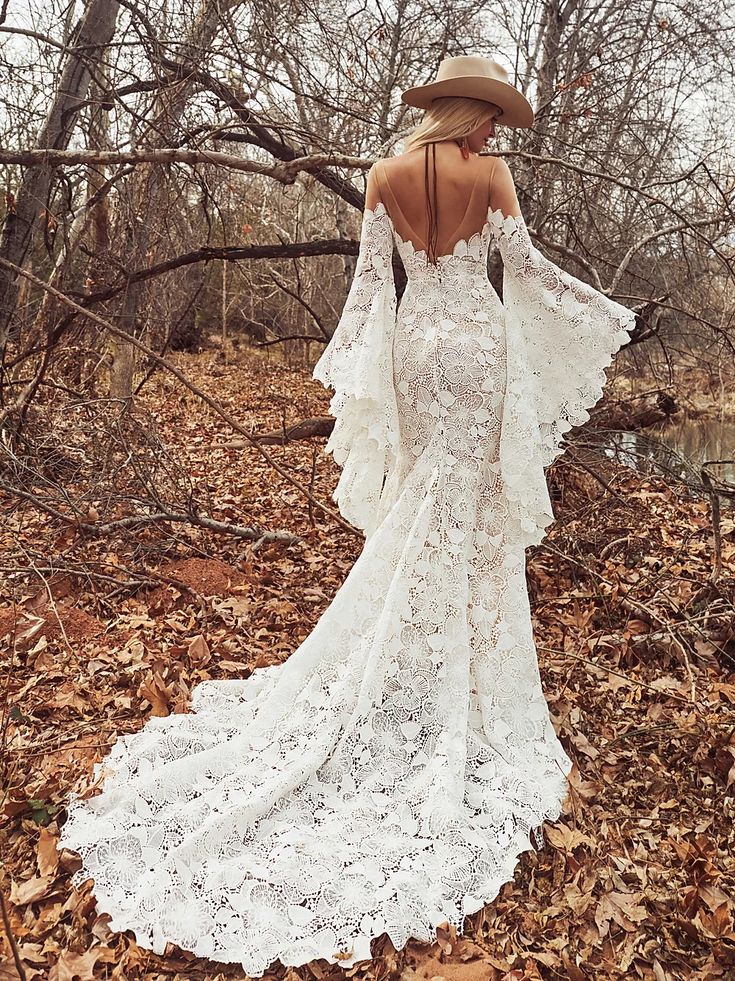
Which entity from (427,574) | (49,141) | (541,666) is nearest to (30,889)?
(427,574)

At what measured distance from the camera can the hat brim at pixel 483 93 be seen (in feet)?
9.16

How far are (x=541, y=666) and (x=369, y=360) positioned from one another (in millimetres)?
1836

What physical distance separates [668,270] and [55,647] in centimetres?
642

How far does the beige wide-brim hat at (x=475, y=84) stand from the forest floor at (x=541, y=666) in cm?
247

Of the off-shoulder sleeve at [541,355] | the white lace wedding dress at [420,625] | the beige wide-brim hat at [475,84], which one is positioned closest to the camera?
the white lace wedding dress at [420,625]

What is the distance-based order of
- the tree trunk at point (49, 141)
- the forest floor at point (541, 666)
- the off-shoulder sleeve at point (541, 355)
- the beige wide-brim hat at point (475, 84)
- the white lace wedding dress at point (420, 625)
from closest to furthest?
1. the forest floor at point (541, 666)
2. the white lace wedding dress at point (420, 625)
3. the beige wide-brim hat at point (475, 84)
4. the off-shoulder sleeve at point (541, 355)
5. the tree trunk at point (49, 141)

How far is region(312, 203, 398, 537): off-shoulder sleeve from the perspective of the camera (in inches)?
119

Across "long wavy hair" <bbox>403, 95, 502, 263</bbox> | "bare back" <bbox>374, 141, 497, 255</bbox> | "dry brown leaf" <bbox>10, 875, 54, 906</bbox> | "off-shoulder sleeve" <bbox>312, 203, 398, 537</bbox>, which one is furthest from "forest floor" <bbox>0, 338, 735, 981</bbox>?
"long wavy hair" <bbox>403, 95, 502, 263</bbox>

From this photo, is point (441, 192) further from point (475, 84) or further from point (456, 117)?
point (475, 84)

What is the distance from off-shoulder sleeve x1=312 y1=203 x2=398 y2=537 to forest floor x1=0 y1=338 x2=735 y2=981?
1332 millimetres

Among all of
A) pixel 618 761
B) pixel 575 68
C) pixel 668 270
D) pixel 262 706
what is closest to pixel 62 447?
pixel 262 706

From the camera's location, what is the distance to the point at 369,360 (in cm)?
302

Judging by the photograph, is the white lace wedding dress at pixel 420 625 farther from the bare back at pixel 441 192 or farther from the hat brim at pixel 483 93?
the hat brim at pixel 483 93

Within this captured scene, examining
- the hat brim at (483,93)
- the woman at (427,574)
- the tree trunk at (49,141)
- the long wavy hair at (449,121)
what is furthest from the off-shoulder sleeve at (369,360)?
the tree trunk at (49,141)
